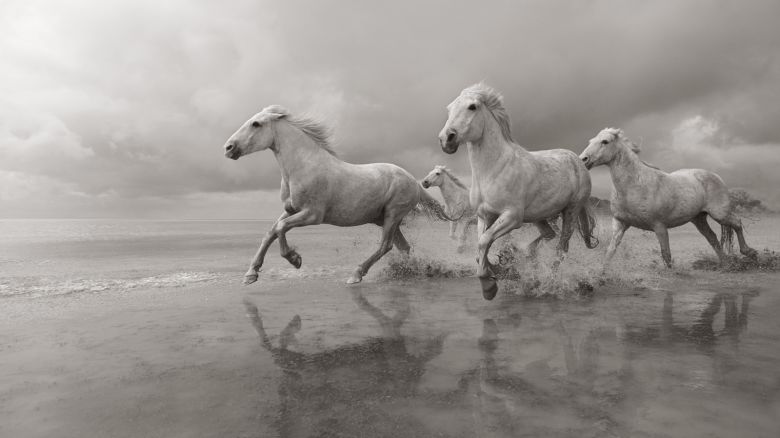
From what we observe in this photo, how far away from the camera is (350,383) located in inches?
109

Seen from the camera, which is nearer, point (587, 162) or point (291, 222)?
point (291, 222)

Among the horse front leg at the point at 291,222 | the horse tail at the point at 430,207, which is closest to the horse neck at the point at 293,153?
the horse front leg at the point at 291,222

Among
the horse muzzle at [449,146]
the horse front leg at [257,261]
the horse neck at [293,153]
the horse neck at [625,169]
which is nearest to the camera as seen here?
the horse muzzle at [449,146]

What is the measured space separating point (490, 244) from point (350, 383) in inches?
125

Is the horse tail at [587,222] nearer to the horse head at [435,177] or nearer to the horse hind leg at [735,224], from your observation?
the horse hind leg at [735,224]

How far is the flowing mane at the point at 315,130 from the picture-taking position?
7164 mm

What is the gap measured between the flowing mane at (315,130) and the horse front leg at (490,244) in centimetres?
288

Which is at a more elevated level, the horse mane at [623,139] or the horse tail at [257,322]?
the horse mane at [623,139]

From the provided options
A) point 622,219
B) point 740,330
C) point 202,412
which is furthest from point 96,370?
point 622,219

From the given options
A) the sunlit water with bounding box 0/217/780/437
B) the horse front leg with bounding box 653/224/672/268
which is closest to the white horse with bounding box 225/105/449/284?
the sunlit water with bounding box 0/217/780/437

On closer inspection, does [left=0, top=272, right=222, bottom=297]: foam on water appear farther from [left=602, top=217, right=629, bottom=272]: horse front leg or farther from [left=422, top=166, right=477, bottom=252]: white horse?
[left=422, top=166, right=477, bottom=252]: white horse

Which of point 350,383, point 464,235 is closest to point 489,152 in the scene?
point 350,383

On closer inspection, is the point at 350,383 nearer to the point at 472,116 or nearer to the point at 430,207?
the point at 472,116

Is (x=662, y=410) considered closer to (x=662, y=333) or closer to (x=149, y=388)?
(x=662, y=333)
